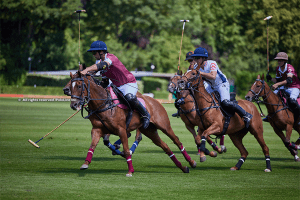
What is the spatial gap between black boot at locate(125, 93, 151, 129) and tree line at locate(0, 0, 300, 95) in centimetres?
3737

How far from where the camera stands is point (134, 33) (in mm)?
54438

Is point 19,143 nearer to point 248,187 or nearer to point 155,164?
point 155,164

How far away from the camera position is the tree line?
158ft

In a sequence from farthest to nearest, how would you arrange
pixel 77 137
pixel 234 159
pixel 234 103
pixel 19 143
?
pixel 77 137 < pixel 19 143 < pixel 234 159 < pixel 234 103

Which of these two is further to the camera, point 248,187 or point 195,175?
point 195,175

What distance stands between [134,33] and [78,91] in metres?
46.7

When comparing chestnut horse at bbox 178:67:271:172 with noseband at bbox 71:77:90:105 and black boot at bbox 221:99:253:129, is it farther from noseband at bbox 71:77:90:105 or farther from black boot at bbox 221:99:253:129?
noseband at bbox 71:77:90:105

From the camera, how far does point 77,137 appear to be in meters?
16.3

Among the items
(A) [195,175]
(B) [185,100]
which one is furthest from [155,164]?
(B) [185,100]

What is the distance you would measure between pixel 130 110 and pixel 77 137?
24.3ft

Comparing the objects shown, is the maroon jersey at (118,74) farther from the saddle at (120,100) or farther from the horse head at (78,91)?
the horse head at (78,91)

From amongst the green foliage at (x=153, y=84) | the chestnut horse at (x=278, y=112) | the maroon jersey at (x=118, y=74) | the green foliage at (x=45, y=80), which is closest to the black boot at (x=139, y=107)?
the maroon jersey at (x=118, y=74)

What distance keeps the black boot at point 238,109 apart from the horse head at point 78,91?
304cm

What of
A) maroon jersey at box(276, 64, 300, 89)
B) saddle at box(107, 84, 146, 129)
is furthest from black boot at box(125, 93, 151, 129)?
maroon jersey at box(276, 64, 300, 89)
